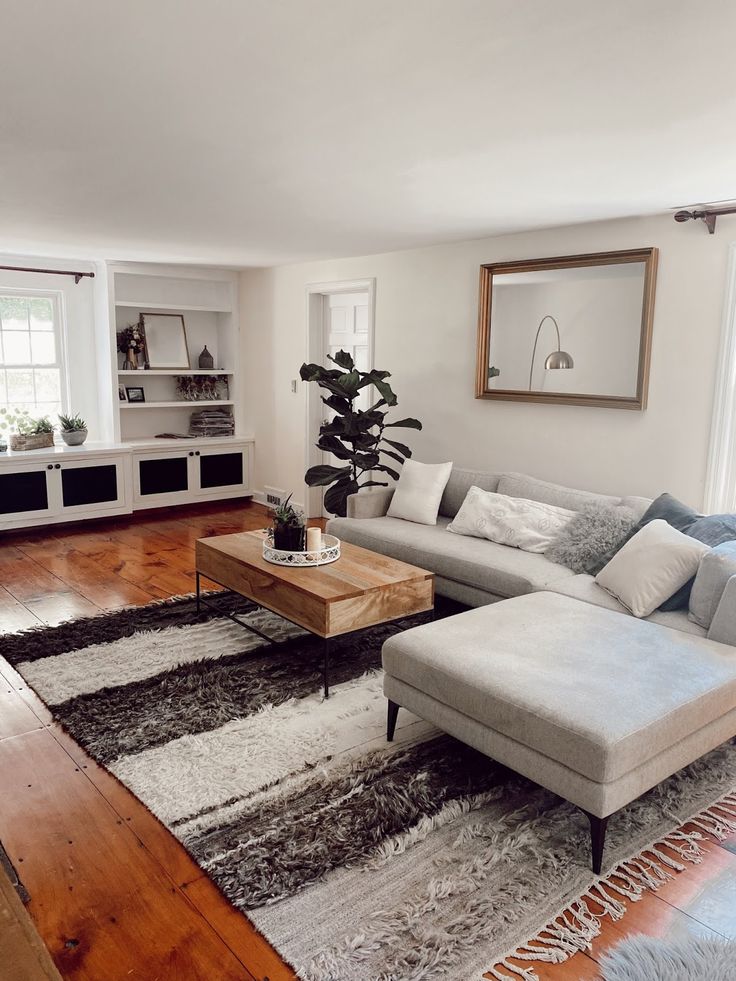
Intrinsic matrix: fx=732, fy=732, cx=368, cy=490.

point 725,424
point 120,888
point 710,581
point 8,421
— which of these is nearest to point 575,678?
point 710,581

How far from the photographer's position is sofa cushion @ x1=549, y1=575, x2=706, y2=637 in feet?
9.53

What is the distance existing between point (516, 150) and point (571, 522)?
1.94 m

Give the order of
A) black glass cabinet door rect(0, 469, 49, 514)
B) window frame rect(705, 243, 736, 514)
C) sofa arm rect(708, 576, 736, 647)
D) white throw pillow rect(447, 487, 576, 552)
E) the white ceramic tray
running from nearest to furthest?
sofa arm rect(708, 576, 736, 647), the white ceramic tray, window frame rect(705, 243, 736, 514), white throw pillow rect(447, 487, 576, 552), black glass cabinet door rect(0, 469, 49, 514)

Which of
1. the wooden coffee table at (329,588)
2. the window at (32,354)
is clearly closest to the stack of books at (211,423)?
the window at (32,354)

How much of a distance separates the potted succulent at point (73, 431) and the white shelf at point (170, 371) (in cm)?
60

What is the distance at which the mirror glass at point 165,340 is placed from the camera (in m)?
6.82

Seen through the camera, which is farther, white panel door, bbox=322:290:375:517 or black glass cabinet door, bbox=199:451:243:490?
black glass cabinet door, bbox=199:451:243:490

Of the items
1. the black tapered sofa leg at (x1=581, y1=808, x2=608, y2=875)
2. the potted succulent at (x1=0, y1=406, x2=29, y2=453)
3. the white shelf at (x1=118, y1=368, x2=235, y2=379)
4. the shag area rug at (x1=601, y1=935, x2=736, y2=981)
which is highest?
the white shelf at (x1=118, y1=368, x2=235, y2=379)

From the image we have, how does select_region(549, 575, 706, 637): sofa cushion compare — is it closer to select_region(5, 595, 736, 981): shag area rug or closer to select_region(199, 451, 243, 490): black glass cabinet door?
select_region(5, 595, 736, 981): shag area rug

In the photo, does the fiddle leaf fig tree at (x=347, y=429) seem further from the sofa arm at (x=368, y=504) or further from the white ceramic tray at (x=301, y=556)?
the white ceramic tray at (x=301, y=556)

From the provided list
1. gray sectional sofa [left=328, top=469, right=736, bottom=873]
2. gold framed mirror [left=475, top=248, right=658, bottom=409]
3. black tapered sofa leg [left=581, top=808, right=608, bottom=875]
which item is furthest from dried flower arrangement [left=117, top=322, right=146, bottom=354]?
black tapered sofa leg [left=581, top=808, right=608, bottom=875]

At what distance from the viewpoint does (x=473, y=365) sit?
505cm

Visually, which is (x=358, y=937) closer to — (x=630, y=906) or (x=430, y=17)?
(x=630, y=906)

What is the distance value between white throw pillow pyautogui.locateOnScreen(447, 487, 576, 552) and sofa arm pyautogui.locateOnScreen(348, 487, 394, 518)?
0.61m
